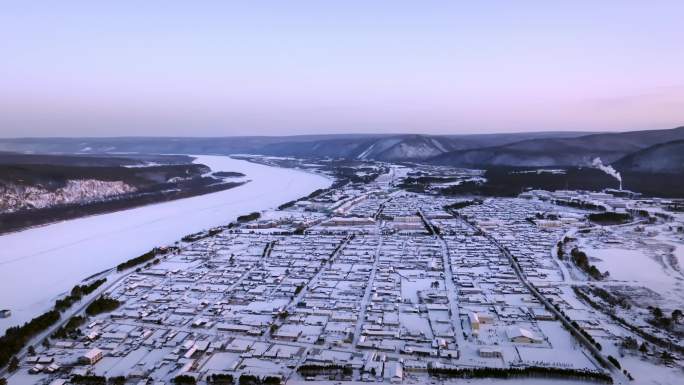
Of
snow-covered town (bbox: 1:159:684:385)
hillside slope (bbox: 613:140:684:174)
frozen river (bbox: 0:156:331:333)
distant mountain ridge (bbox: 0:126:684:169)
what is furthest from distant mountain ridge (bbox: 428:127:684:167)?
snow-covered town (bbox: 1:159:684:385)

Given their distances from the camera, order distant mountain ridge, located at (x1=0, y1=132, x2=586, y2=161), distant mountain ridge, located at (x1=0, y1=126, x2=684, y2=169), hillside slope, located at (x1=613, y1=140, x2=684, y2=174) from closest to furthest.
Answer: hillside slope, located at (x1=613, y1=140, x2=684, y2=174) < distant mountain ridge, located at (x1=0, y1=126, x2=684, y2=169) < distant mountain ridge, located at (x1=0, y1=132, x2=586, y2=161)

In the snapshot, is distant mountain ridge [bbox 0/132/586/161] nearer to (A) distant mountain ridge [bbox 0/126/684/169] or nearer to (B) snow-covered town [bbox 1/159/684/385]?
(A) distant mountain ridge [bbox 0/126/684/169]

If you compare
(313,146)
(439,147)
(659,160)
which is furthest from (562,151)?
(313,146)

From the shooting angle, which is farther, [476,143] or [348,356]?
[476,143]

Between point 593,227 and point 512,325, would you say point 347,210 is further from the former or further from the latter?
point 512,325

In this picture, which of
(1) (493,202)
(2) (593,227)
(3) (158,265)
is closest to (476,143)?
(1) (493,202)
